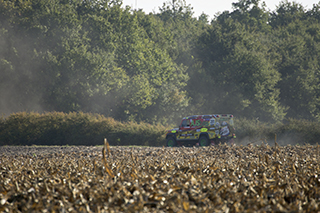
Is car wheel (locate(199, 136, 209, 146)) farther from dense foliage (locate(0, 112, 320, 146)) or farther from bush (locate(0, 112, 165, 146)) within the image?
bush (locate(0, 112, 165, 146))

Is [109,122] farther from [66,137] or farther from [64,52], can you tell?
[64,52]

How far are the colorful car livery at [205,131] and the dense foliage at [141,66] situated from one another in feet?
48.5

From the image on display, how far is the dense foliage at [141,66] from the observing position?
32250mm

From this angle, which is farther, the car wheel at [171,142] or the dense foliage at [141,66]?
the dense foliage at [141,66]

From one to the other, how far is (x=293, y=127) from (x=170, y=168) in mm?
18320

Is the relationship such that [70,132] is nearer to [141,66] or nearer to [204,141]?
[204,141]

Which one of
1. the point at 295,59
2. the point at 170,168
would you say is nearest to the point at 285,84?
the point at 295,59

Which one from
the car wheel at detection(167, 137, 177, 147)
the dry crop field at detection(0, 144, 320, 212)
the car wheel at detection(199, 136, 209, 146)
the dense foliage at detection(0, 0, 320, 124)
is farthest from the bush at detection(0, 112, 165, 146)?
the dry crop field at detection(0, 144, 320, 212)

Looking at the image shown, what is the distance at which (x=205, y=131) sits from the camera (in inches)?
715

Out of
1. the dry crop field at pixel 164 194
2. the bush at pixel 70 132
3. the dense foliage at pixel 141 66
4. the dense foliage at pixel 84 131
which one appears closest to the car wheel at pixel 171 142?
the dense foliage at pixel 84 131

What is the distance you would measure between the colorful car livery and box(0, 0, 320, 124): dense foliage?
14.8m

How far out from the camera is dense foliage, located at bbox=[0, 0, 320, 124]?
32250mm

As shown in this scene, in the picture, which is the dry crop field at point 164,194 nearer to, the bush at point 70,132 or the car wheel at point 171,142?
the car wheel at point 171,142

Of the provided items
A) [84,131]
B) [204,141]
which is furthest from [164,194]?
[84,131]
